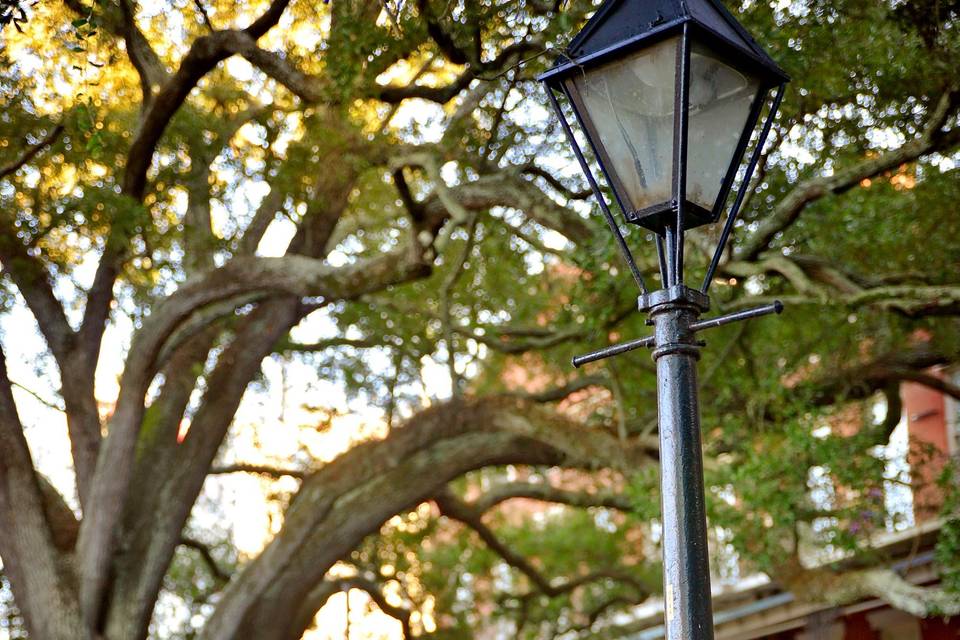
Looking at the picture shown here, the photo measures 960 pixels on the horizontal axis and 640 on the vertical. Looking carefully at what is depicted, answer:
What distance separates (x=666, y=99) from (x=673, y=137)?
11 centimetres

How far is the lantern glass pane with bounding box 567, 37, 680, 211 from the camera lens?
3.59 metres

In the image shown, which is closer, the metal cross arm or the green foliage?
the metal cross arm

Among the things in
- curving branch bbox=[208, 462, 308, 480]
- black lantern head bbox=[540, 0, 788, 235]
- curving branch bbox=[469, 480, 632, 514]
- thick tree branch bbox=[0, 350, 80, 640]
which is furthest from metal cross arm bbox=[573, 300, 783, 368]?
curving branch bbox=[208, 462, 308, 480]

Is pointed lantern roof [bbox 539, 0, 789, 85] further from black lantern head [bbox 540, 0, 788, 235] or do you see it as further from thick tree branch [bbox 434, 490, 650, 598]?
thick tree branch [bbox 434, 490, 650, 598]

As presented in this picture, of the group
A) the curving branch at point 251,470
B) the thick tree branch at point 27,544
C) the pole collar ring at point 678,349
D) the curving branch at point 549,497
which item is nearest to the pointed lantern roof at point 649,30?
the pole collar ring at point 678,349

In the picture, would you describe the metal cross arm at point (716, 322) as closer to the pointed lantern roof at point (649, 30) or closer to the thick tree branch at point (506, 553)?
the pointed lantern roof at point (649, 30)

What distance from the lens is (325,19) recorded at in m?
12.6

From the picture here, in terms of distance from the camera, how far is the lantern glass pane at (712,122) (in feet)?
11.9

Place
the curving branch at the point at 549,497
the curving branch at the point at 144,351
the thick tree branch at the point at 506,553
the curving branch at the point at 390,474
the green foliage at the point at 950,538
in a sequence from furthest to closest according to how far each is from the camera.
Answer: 1. the thick tree branch at the point at 506,553
2. the curving branch at the point at 549,497
3. the curving branch at the point at 390,474
4. the curving branch at the point at 144,351
5. the green foliage at the point at 950,538

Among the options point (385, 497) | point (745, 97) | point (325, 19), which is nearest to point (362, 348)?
point (385, 497)

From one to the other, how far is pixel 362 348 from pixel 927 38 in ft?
28.0

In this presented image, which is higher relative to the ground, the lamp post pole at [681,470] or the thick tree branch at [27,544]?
the thick tree branch at [27,544]

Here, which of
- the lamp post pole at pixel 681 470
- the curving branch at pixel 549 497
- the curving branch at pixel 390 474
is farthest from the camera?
the curving branch at pixel 549 497

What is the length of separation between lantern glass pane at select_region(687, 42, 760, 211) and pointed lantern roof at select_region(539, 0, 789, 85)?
0.07m
